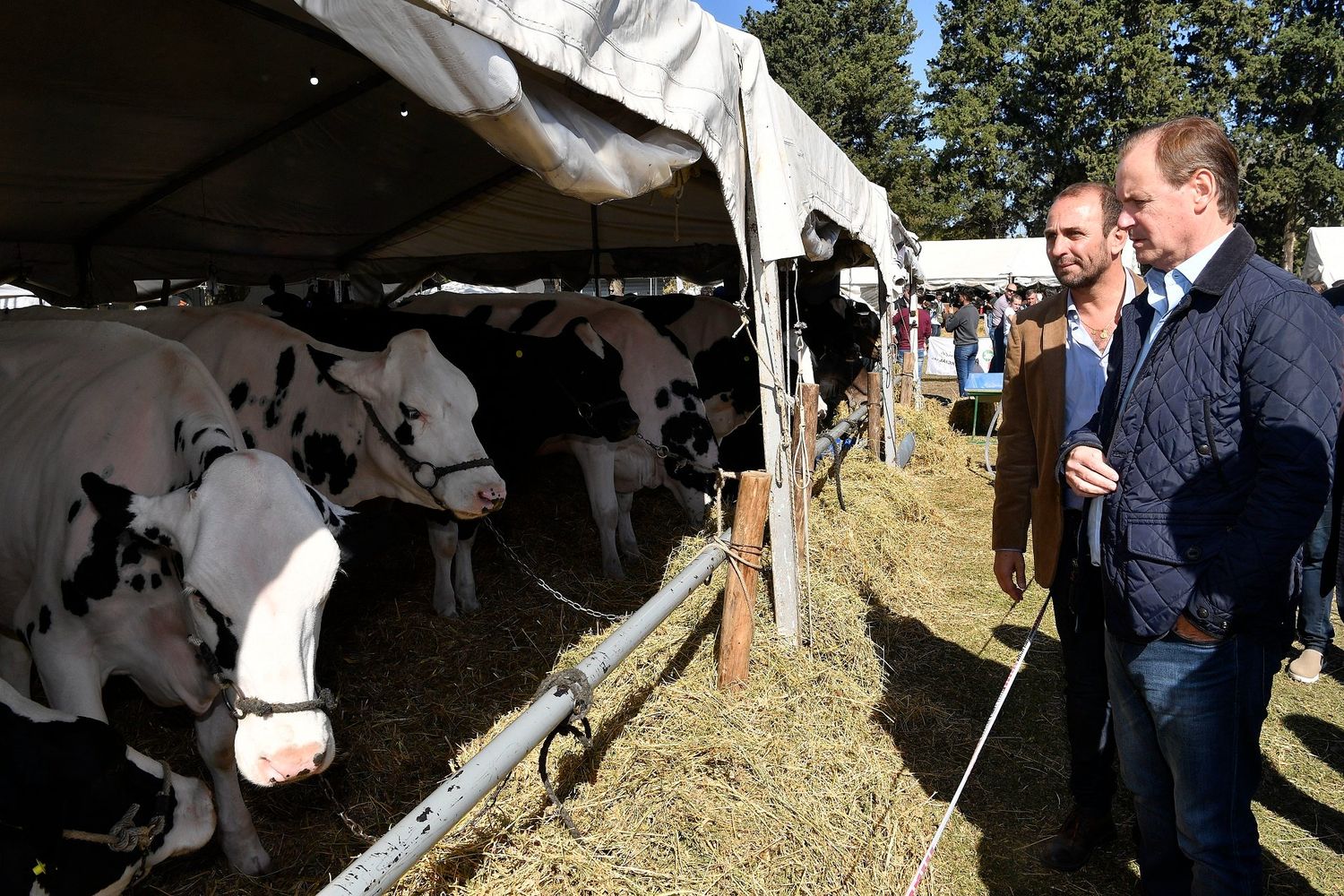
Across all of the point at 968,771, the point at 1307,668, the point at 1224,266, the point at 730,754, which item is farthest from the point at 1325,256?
the point at 968,771

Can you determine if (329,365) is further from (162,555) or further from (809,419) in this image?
(809,419)

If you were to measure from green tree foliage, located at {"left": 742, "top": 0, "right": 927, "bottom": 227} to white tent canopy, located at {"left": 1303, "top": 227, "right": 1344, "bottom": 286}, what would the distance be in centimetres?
2259

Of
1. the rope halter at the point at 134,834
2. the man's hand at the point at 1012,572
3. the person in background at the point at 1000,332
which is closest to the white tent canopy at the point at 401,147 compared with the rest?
the man's hand at the point at 1012,572

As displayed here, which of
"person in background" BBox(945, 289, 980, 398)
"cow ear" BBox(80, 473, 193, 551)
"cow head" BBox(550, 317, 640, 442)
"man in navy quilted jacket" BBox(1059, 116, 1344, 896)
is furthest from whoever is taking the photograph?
"person in background" BBox(945, 289, 980, 398)

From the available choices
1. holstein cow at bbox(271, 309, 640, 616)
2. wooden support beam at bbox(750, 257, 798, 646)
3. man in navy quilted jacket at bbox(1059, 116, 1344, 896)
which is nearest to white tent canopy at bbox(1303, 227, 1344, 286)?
holstein cow at bbox(271, 309, 640, 616)

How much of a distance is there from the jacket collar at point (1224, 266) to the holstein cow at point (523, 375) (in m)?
3.87

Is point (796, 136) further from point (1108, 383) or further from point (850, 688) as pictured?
point (850, 688)

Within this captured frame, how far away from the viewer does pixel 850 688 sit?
4.13 meters

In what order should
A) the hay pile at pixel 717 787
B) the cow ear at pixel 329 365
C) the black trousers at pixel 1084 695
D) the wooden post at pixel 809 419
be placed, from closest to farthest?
1. the hay pile at pixel 717 787
2. the black trousers at pixel 1084 695
3. the cow ear at pixel 329 365
4. the wooden post at pixel 809 419

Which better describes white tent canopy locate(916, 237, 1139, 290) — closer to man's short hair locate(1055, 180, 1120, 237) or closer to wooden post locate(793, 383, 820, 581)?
wooden post locate(793, 383, 820, 581)

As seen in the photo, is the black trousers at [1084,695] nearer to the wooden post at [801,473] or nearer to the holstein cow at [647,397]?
the wooden post at [801,473]

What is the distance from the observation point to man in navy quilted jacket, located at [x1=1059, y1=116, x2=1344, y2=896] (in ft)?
5.95

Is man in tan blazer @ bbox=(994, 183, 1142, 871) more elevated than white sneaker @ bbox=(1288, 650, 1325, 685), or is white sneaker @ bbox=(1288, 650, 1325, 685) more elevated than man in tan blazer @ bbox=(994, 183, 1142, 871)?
man in tan blazer @ bbox=(994, 183, 1142, 871)

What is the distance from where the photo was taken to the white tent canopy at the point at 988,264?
23.3 m
